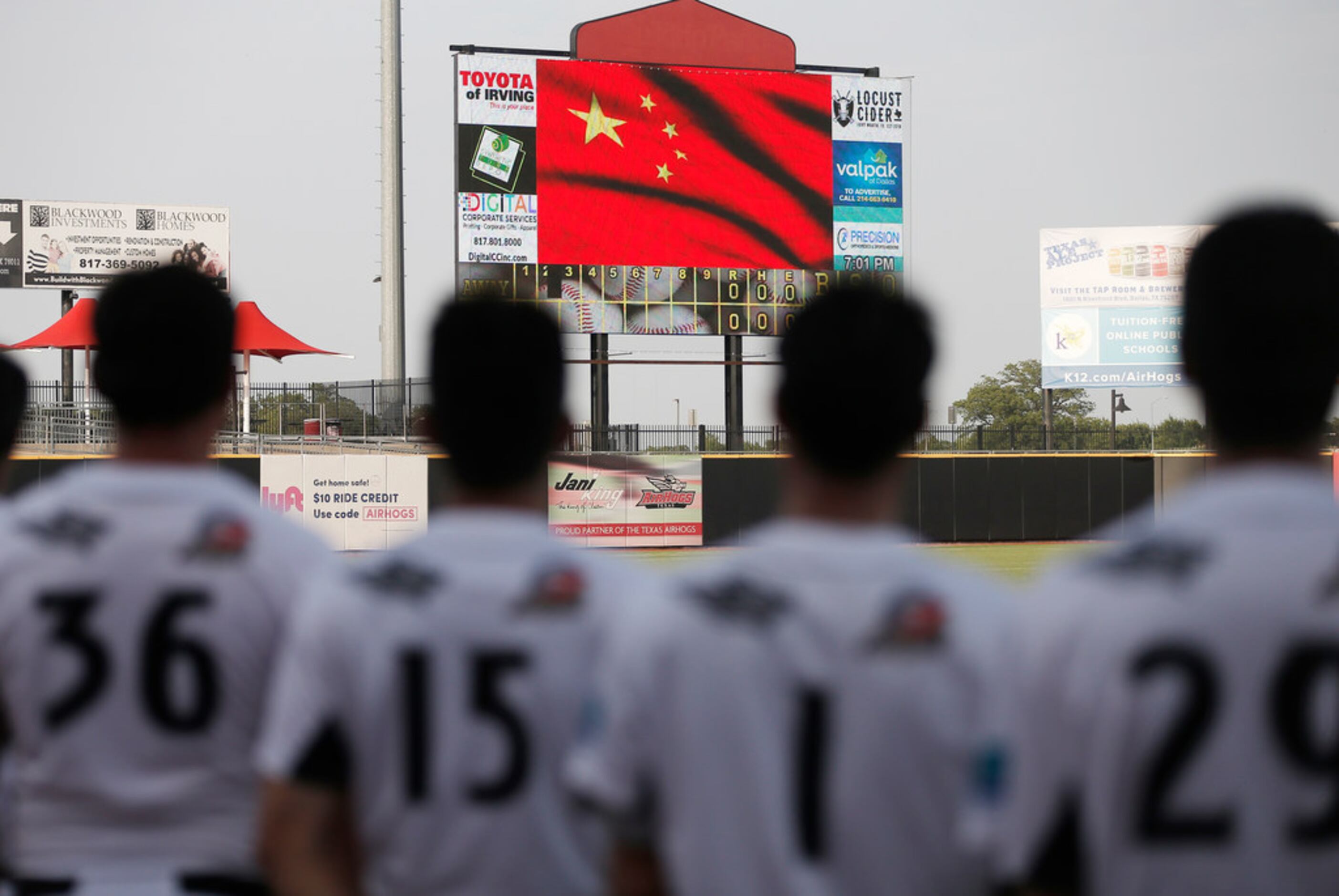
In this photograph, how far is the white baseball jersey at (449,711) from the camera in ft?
6.39

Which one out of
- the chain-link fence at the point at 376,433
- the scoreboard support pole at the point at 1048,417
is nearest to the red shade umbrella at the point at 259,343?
the chain-link fence at the point at 376,433

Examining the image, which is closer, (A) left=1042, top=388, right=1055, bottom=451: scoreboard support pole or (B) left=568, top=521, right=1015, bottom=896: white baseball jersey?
(B) left=568, top=521, right=1015, bottom=896: white baseball jersey

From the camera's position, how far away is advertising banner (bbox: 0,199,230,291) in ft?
143

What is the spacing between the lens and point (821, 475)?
6.09ft

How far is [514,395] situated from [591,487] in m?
26.6

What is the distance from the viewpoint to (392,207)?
111ft

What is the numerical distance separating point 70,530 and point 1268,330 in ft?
5.70

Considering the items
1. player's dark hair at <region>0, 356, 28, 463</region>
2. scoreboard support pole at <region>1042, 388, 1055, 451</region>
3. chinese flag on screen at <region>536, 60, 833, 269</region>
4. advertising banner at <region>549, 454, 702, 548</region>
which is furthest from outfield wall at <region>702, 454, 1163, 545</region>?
player's dark hair at <region>0, 356, 28, 463</region>

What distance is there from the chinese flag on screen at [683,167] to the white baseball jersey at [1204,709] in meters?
28.3

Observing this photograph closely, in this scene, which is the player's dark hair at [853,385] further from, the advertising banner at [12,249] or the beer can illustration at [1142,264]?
the advertising banner at [12,249]

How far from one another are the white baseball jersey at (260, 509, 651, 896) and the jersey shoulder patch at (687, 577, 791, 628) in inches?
6.6

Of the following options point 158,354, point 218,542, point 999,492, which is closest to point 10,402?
point 158,354

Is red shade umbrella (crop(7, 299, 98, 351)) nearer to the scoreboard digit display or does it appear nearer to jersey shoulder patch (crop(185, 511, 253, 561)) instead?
the scoreboard digit display

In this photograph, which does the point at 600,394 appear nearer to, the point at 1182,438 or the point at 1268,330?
the point at 1182,438
